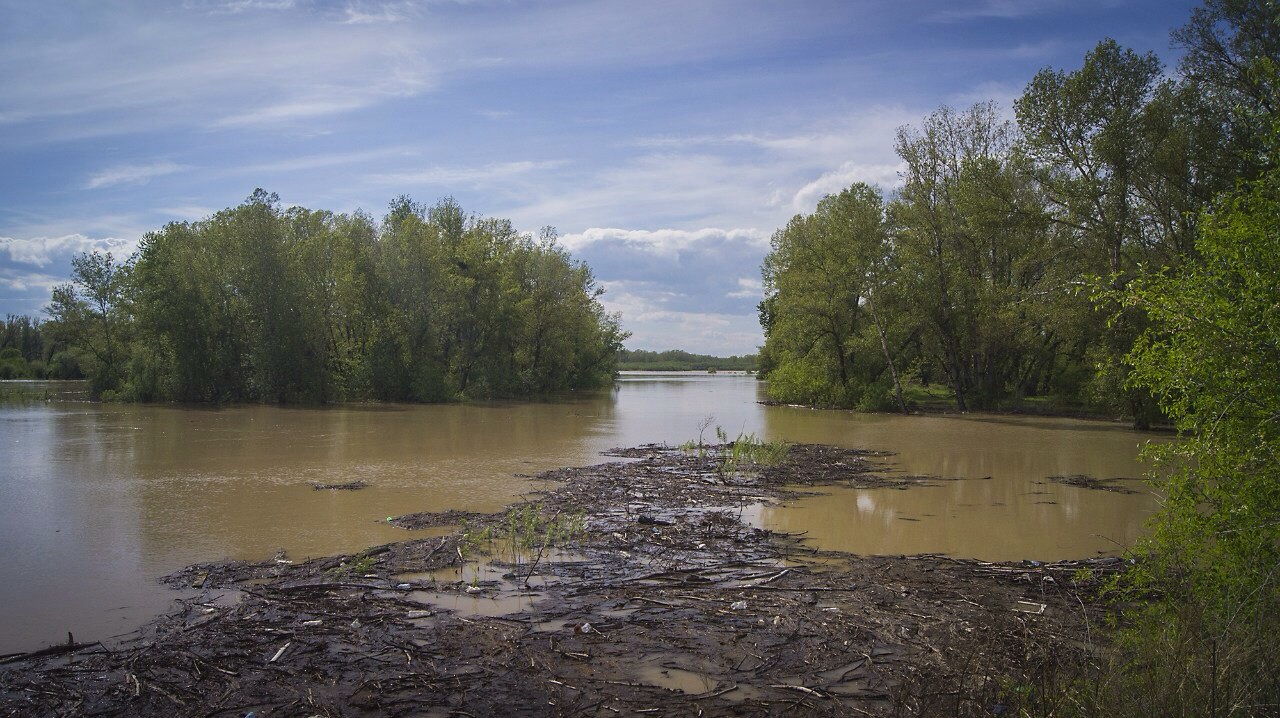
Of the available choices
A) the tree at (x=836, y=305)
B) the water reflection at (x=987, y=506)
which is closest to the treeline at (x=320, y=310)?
the tree at (x=836, y=305)

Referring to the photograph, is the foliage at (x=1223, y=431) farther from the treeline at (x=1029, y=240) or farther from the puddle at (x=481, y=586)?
the treeline at (x=1029, y=240)

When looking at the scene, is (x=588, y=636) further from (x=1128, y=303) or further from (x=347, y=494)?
(x=347, y=494)

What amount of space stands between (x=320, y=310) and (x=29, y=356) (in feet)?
215

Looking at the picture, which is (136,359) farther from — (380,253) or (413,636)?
(413,636)

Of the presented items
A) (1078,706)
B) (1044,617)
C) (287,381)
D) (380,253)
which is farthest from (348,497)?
(380,253)

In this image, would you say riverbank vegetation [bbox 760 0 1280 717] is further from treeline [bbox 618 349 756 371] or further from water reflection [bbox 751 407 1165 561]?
treeline [bbox 618 349 756 371]

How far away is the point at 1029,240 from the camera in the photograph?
3058cm

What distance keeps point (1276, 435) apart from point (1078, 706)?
3.07 meters

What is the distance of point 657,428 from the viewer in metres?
27.8

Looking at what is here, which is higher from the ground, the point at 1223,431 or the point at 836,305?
the point at 836,305

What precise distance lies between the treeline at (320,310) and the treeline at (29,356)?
19209 mm

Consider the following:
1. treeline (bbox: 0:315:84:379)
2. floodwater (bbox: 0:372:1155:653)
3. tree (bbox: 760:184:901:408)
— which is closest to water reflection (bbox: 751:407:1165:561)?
floodwater (bbox: 0:372:1155:653)

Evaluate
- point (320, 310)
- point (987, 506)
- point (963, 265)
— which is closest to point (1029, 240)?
point (963, 265)

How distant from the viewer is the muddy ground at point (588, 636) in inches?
202
